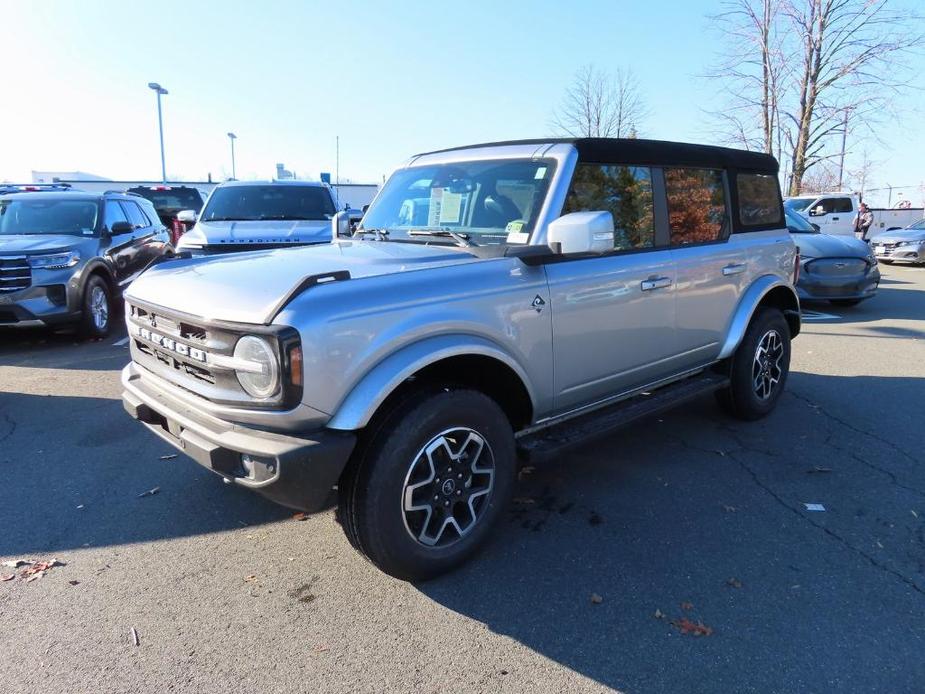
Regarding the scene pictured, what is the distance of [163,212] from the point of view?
17.3 m

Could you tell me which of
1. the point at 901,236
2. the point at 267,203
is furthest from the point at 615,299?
the point at 901,236

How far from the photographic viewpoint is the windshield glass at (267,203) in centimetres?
900

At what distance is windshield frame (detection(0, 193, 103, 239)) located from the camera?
8.36 metres

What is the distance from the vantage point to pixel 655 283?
3898 mm

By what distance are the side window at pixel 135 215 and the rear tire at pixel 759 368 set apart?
8758 mm

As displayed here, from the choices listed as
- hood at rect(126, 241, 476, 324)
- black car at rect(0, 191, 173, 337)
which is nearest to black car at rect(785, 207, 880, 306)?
hood at rect(126, 241, 476, 324)

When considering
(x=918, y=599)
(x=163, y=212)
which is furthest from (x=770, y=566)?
(x=163, y=212)

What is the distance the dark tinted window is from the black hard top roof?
15642mm

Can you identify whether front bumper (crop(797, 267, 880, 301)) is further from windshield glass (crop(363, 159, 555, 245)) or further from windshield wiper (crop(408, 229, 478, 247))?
windshield wiper (crop(408, 229, 478, 247))

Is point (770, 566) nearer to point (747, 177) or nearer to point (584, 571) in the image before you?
point (584, 571)

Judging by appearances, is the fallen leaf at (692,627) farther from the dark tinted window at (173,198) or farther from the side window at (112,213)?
the dark tinted window at (173,198)

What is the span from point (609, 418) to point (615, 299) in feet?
2.32

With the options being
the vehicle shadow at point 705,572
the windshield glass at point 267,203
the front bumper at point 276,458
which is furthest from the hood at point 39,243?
the vehicle shadow at point 705,572

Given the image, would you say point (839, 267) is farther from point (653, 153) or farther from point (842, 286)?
point (653, 153)
